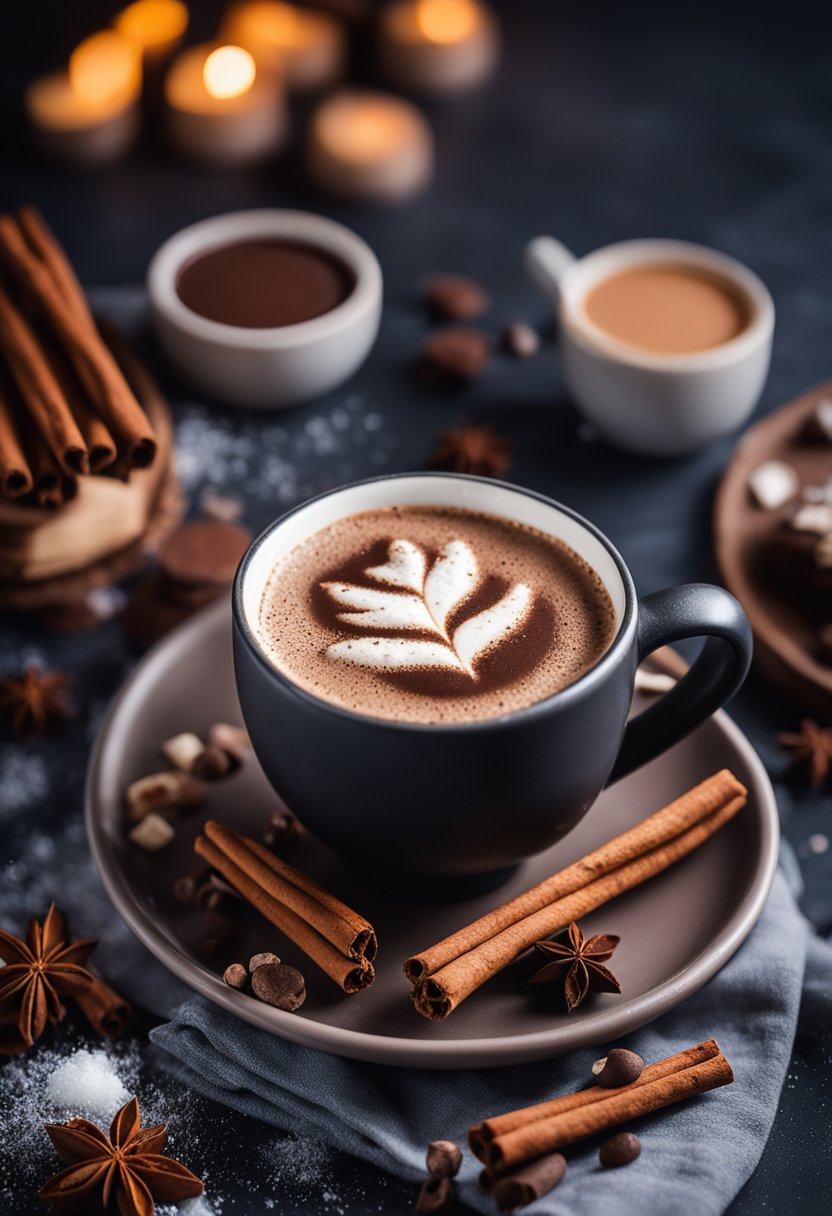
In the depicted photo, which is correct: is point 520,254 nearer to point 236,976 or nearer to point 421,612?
point 421,612

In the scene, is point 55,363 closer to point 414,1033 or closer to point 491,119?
point 414,1033

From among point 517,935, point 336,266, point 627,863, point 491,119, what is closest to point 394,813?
point 517,935

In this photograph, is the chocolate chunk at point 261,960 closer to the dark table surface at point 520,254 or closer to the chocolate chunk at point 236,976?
the chocolate chunk at point 236,976

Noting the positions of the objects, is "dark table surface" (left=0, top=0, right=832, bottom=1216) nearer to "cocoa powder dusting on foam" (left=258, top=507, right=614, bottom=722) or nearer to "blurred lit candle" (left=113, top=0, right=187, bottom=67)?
"blurred lit candle" (left=113, top=0, right=187, bottom=67)

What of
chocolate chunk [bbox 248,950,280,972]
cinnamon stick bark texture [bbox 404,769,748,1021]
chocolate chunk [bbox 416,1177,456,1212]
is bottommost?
chocolate chunk [bbox 416,1177,456,1212]

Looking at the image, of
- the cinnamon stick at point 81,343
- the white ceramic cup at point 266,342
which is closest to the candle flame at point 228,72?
the white ceramic cup at point 266,342

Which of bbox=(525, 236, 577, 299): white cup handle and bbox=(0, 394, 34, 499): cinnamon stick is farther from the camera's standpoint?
bbox=(525, 236, 577, 299): white cup handle

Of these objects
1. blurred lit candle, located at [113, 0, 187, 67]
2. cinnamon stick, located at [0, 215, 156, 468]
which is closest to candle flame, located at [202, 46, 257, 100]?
blurred lit candle, located at [113, 0, 187, 67]
